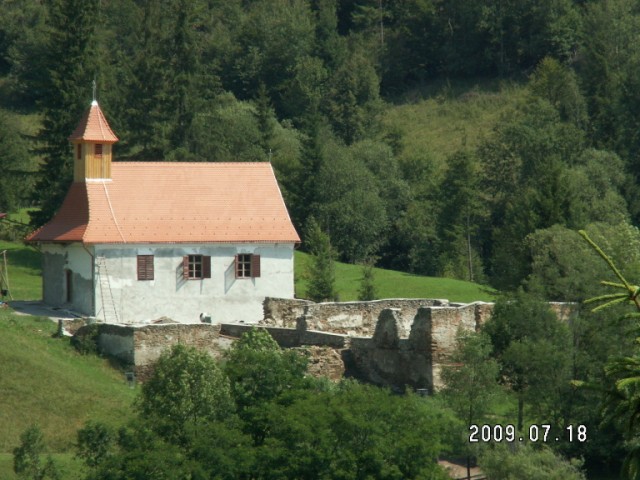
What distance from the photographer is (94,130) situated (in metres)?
52.4

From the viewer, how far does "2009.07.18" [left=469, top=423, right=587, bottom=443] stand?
38.5 m

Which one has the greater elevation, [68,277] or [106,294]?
[68,277]

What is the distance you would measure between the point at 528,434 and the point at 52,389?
1131 cm

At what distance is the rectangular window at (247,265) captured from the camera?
51188 millimetres

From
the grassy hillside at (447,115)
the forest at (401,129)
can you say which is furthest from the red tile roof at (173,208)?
the grassy hillside at (447,115)

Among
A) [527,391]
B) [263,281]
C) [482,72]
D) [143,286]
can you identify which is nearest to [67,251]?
[143,286]

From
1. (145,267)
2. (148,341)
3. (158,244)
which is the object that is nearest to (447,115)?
(158,244)

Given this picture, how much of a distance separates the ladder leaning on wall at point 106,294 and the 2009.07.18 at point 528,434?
1410 centimetres

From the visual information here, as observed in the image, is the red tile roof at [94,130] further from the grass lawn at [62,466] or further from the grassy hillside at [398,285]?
the grass lawn at [62,466]

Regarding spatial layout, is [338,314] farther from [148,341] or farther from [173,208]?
[173,208]

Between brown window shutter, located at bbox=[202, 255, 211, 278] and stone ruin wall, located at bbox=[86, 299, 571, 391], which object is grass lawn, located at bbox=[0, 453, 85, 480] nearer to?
stone ruin wall, located at bbox=[86, 299, 571, 391]

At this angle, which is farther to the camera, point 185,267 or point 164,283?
point 185,267

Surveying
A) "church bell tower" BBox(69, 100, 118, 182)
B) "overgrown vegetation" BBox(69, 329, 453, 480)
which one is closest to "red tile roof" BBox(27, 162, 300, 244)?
"church bell tower" BBox(69, 100, 118, 182)

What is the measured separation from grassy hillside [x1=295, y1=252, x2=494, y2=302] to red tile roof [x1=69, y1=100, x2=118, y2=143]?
879 centimetres
